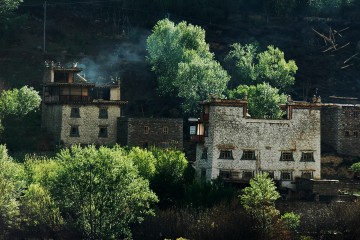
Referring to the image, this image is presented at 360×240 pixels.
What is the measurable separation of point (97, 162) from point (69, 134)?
22.0 metres

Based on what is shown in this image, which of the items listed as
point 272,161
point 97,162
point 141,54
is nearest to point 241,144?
point 272,161

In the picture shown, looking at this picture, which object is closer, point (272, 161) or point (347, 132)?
point (272, 161)

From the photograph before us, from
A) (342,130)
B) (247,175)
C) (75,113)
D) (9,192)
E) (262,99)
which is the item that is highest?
(262,99)

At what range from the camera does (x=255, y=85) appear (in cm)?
14438

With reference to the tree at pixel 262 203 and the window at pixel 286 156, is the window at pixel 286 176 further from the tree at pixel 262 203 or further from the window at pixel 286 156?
the tree at pixel 262 203

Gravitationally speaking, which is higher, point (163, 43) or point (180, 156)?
point (163, 43)

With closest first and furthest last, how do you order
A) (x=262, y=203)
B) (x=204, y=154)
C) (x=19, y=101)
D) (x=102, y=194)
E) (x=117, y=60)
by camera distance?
1. (x=262, y=203)
2. (x=102, y=194)
3. (x=204, y=154)
4. (x=19, y=101)
5. (x=117, y=60)

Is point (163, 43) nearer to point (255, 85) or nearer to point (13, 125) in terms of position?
point (255, 85)

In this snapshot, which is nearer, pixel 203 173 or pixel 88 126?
pixel 203 173

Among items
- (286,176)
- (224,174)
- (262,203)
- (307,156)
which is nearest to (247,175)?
(224,174)

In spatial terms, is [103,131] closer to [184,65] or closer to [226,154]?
[184,65]

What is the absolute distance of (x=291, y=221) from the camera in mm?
105688

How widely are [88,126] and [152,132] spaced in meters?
7.00

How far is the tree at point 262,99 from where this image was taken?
423ft
